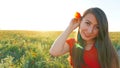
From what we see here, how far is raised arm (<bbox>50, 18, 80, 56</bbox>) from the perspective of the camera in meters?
4.89

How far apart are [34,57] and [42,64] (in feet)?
0.66

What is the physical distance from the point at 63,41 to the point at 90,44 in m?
0.33

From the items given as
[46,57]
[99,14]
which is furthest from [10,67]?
[99,14]

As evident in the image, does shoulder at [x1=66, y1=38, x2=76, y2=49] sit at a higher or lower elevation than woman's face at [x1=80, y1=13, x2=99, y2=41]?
lower

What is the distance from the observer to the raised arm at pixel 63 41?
4887 mm

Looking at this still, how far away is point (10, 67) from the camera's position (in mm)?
6539

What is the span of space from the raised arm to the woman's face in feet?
0.49

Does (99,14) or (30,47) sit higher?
(99,14)

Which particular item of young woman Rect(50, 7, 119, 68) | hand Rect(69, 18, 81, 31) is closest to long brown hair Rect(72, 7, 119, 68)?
young woman Rect(50, 7, 119, 68)

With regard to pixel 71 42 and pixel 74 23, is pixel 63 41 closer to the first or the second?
pixel 71 42

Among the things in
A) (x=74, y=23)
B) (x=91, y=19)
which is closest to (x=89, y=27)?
(x=91, y=19)

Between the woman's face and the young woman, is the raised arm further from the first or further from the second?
the woman's face

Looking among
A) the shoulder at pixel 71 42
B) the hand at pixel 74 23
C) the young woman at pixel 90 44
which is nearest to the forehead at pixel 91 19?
the young woman at pixel 90 44

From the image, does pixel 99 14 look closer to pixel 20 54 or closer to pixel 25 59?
pixel 25 59
